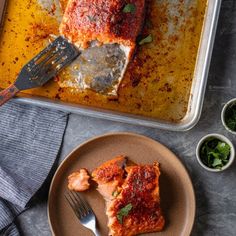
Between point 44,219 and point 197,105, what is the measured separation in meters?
1.27

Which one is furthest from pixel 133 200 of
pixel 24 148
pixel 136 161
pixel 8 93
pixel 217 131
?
pixel 8 93

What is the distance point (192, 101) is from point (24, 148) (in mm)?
1176

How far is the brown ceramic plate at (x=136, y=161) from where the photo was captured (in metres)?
3.50

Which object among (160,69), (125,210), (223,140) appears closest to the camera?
(125,210)

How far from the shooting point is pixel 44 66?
359 cm

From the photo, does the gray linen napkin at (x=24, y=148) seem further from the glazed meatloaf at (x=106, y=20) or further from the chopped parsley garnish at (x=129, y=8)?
the chopped parsley garnish at (x=129, y=8)

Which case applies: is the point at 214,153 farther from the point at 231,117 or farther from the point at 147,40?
the point at 147,40

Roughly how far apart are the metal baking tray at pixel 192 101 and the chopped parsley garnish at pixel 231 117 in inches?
8.4

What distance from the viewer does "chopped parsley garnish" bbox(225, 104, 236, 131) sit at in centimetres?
350

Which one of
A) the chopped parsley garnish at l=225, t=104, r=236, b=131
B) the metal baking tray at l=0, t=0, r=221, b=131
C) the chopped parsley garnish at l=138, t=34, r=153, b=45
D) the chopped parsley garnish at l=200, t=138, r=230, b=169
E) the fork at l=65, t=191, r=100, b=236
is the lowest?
the fork at l=65, t=191, r=100, b=236

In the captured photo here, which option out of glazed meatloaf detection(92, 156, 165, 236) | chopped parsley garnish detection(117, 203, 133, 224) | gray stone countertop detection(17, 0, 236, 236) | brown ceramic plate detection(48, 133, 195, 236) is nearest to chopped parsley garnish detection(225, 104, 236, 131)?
gray stone countertop detection(17, 0, 236, 236)

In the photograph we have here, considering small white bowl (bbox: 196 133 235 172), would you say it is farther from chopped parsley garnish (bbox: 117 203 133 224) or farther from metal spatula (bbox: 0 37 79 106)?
metal spatula (bbox: 0 37 79 106)

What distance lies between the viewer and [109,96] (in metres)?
3.65

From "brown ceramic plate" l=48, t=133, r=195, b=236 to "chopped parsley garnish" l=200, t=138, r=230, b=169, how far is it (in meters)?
0.17
